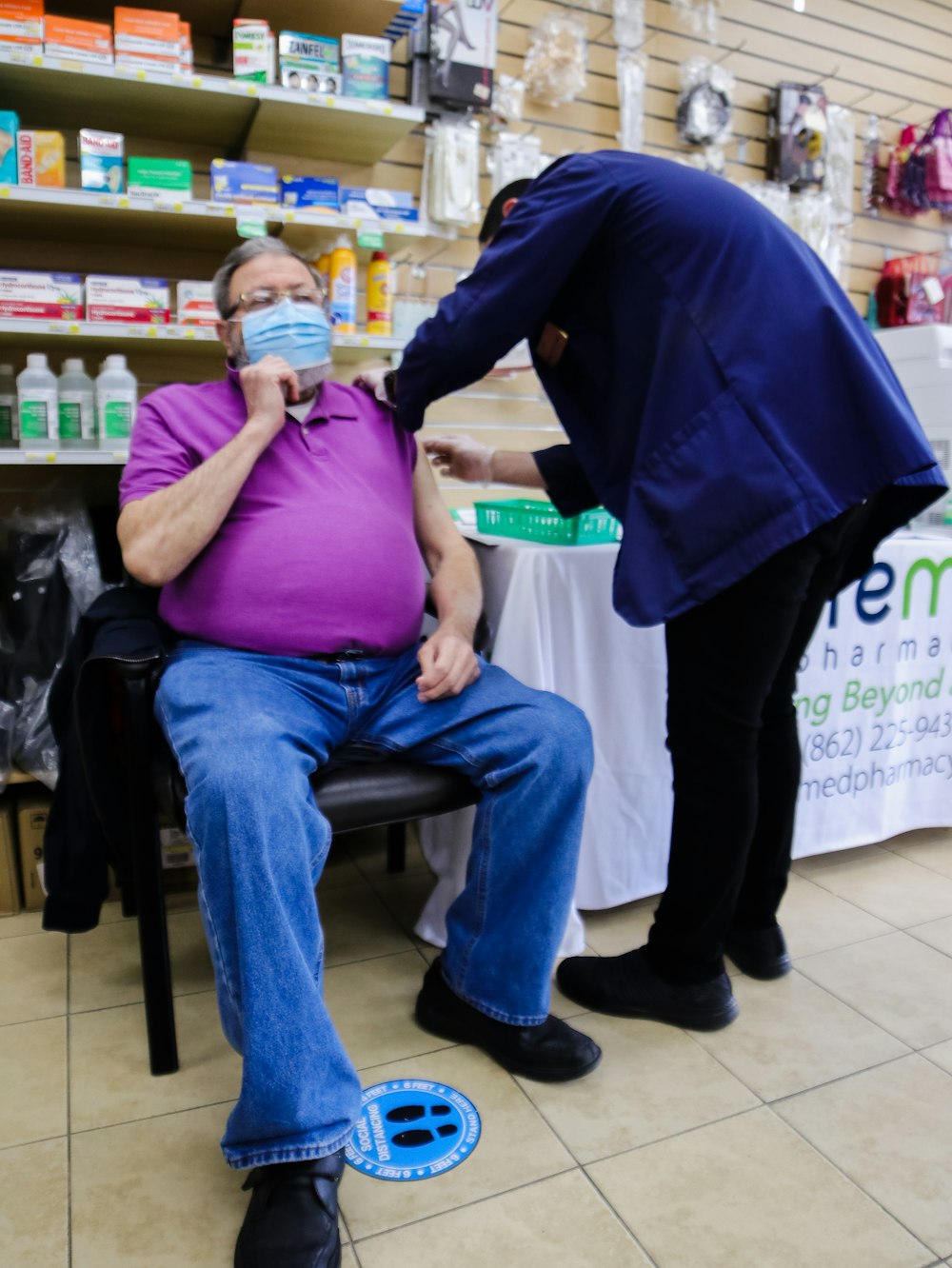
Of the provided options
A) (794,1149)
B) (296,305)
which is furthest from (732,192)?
(794,1149)

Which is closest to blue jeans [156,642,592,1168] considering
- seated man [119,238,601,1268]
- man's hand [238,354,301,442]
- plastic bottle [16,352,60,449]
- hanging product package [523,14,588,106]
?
seated man [119,238,601,1268]

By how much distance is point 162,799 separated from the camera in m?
1.50

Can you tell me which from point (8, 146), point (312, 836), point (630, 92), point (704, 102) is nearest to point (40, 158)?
point (8, 146)

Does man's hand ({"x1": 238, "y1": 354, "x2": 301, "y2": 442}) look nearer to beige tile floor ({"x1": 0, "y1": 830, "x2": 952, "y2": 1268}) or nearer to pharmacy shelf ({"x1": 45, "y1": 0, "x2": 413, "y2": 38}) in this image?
beige tile floor ({"x1": 0, "y1": 830, "x2": 952, "y2": 1268})

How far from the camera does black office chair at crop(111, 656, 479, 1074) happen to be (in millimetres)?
1456

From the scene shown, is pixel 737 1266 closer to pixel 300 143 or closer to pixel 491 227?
pixel 491 227

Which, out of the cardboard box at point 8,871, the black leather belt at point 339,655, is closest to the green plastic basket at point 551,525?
the black leather belt at point 339,655

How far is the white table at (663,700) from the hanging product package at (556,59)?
1.97 m

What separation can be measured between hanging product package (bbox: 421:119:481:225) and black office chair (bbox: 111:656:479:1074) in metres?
2.14

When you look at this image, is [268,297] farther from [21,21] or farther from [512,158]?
[512,158]

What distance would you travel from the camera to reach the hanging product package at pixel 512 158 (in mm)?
3123

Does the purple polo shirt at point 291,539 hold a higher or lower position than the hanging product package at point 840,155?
lower

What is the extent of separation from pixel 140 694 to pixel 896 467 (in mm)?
1224

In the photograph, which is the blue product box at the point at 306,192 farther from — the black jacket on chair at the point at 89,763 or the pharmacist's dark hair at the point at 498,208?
the black jacket on chair at the point at 89,763
